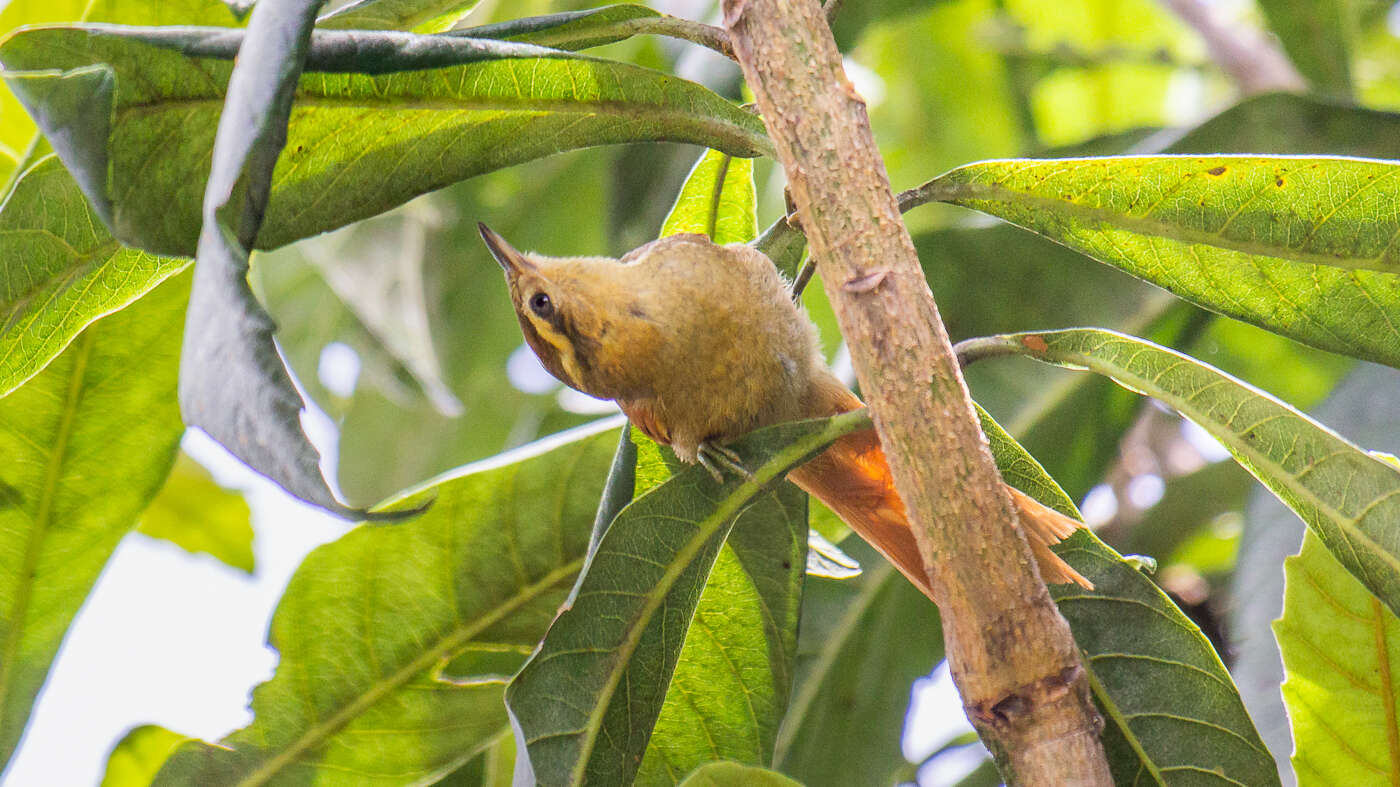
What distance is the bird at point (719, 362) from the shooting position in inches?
53.3

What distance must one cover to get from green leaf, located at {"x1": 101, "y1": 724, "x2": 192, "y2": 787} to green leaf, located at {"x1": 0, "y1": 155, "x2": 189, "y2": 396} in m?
0.71

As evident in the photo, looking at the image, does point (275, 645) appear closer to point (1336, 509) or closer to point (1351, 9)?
point (1336, 509)

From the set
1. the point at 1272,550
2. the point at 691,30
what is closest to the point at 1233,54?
the point at 1272,550

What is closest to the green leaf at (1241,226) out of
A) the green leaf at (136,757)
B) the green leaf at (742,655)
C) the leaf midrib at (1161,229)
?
the leaf midrib at (1161,229)

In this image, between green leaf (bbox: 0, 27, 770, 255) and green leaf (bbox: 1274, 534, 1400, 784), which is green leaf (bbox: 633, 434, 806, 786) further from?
green leaf (bbox: 1274, 534, 1400, 784)

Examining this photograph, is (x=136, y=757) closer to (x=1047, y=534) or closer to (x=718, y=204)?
(x=718, y=204)

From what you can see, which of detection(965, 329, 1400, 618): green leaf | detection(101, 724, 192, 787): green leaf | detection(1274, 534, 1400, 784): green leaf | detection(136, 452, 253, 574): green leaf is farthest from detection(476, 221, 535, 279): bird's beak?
detection(136, 452, 253, 574): green leaf

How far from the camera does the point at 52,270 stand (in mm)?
1213

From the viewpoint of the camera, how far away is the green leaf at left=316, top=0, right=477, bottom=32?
Answer: 121 cm

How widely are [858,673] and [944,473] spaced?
41.1 inches

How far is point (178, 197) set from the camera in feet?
3.58

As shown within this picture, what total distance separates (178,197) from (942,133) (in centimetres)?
239

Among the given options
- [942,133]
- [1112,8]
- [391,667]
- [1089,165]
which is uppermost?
[1112,8]

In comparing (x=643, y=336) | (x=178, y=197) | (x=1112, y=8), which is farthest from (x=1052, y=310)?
(x=1112, y=8)
